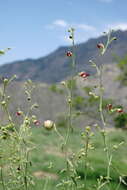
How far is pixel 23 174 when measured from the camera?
266cm

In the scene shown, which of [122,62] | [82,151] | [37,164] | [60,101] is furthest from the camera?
[60,101]

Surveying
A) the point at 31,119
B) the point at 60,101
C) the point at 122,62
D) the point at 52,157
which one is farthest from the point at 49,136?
the point at 60,101

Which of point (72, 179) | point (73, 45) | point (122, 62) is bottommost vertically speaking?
point (72, 179)

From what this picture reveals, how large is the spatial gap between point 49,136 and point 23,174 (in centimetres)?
1267

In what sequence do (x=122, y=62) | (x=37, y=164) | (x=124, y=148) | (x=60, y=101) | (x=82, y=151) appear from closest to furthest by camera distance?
1. (x=82, y=151)
2. (x=37, y=164)
3. (x=124, y=148)
4. (x=122, y=62)
5. (x=60, y=101)

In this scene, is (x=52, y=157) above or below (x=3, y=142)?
below

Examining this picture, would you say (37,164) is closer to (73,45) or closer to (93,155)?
(93,155)

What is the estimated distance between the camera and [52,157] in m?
11.6

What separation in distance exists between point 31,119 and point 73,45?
0.63 m

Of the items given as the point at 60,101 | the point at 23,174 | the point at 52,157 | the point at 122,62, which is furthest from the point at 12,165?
the point at 60,101

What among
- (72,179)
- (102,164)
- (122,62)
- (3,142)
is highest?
(122,62)

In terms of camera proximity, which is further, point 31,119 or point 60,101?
point 60,101

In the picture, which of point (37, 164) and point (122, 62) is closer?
point (37, 164)

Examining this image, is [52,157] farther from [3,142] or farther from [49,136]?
[3,142]
